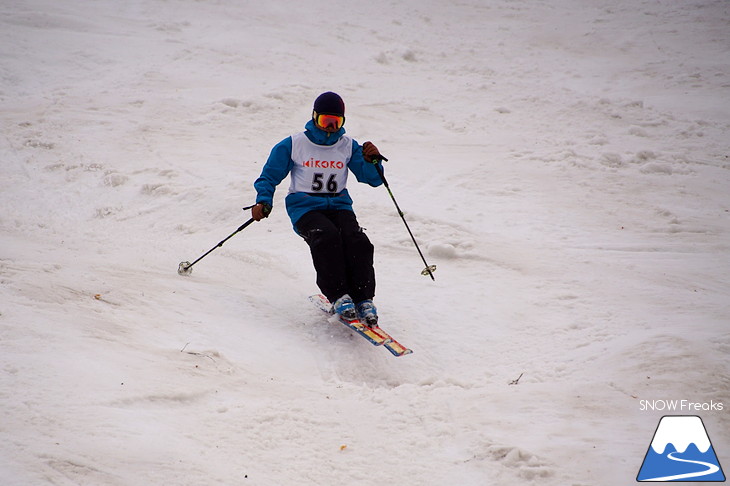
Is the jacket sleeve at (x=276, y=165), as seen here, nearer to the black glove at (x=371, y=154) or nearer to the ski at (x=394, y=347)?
the black glove at (x=371, y=154)

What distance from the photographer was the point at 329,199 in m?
5.94

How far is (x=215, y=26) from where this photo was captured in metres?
14.6

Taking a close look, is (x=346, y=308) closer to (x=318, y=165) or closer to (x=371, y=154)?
(x=318, y=165)

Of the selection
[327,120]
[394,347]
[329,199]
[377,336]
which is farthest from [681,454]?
[327,120]

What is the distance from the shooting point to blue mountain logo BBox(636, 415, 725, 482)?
333 centimetres

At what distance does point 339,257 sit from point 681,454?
3.02 metres

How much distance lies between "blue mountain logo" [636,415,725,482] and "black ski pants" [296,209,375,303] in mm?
2643

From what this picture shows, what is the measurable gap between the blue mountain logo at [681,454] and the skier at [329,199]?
247 cm

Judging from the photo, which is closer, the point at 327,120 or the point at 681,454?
the point at 681,454

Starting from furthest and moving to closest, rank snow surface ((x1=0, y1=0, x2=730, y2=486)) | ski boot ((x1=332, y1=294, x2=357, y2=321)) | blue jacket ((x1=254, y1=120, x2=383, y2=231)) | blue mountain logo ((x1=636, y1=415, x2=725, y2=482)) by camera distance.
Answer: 1. blue jacket ((x1=254, y1=120, x2=383, y2=231))
2. ski boot ((x1=332, y1=294, x2=357, y2=321))
3. snow surface ((x1=0, y1=0, x2=730, y2=486))
4. blue mountain logo ((x1=636, y1=415, x2=725, y2=482))

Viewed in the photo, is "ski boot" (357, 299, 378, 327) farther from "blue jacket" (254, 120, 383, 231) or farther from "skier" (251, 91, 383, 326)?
"blue jacket" (254, 120, 383, 231)

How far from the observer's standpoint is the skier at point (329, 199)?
5.49 meters

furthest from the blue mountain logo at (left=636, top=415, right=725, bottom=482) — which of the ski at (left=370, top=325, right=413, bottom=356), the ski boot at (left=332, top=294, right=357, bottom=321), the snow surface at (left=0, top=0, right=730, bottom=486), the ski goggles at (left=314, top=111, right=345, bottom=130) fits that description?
the ski goggles at (left=314, top=111, right=345, bottom=130)

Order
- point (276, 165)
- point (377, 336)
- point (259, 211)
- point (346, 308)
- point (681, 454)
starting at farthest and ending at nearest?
1. point (276, 165)
2. point (259, 211)
3. point (346, 308)
4. point (377, 336)
5. point (681, 454)
